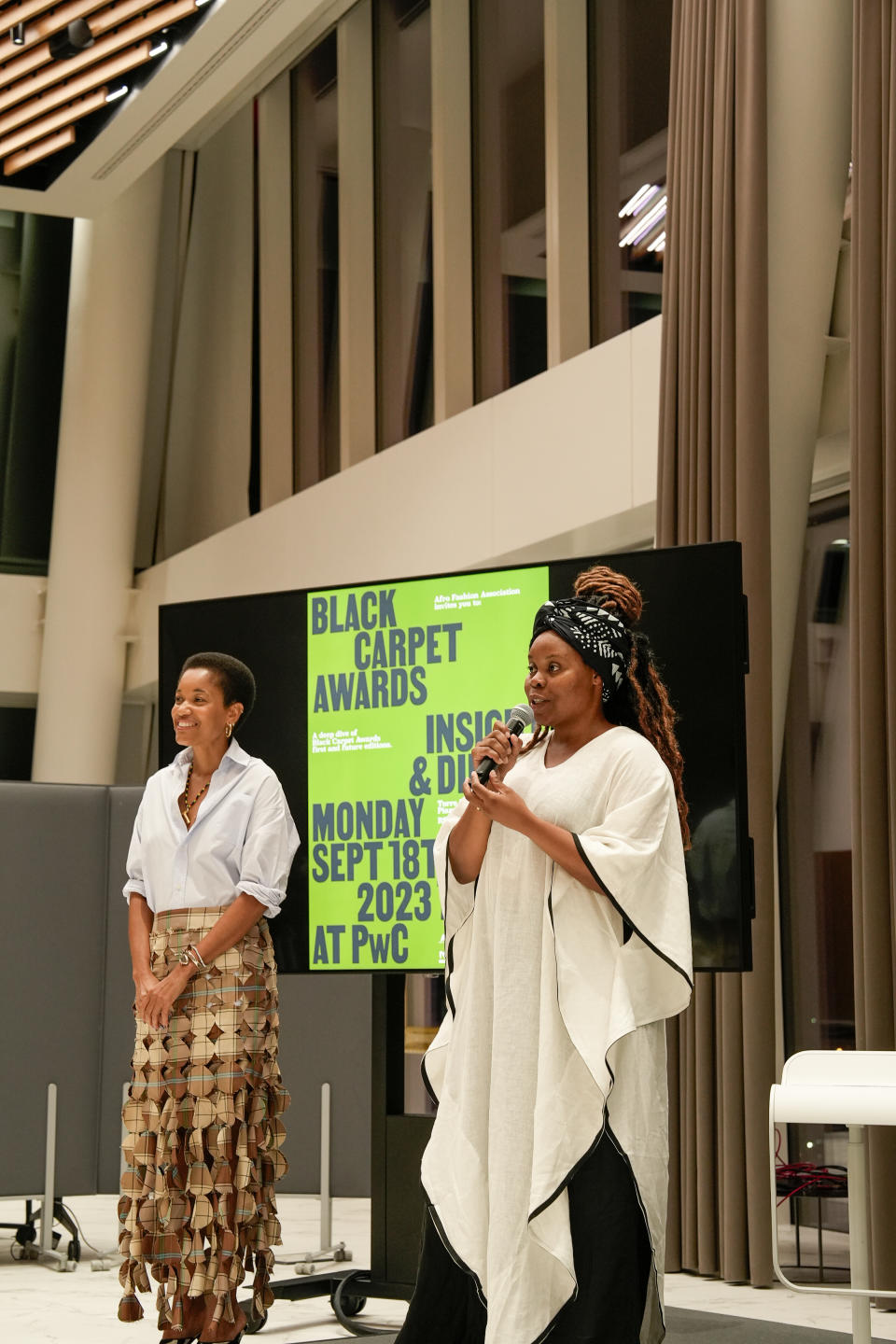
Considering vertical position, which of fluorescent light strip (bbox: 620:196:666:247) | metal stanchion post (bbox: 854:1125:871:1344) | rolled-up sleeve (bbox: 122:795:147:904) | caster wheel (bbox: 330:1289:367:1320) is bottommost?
caster wheel (bbox: 330:1289:367:1320)

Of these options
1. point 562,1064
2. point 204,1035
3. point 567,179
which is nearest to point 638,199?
point 567,179

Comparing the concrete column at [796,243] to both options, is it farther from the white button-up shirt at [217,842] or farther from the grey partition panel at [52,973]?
the grey partition panel at [52,973]

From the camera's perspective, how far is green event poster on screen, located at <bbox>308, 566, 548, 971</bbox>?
151 inches

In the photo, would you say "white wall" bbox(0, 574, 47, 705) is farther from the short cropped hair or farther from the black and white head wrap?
the black and white head wrap

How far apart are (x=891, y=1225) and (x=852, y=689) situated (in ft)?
4.47

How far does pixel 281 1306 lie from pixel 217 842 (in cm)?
158

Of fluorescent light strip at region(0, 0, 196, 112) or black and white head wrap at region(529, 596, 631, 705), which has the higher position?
fluorescent light strip at region(0, 0, 196, 112)

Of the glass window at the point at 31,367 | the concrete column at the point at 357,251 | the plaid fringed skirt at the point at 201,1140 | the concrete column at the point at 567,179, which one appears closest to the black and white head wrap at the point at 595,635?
the plaid fringed skirt at the point at 201,1140

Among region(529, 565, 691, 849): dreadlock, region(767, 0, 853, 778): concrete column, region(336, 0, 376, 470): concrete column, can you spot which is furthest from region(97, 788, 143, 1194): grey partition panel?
region(336, 0, 376, 470): concrete column

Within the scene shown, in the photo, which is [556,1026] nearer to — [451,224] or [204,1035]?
[204,1035]

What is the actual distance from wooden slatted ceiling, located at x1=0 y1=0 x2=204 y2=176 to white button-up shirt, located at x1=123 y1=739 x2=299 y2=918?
3.82 metres

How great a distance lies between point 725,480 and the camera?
16.2ft

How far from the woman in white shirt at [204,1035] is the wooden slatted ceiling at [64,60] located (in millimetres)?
3712

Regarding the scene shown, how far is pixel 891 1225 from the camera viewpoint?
407 cm
